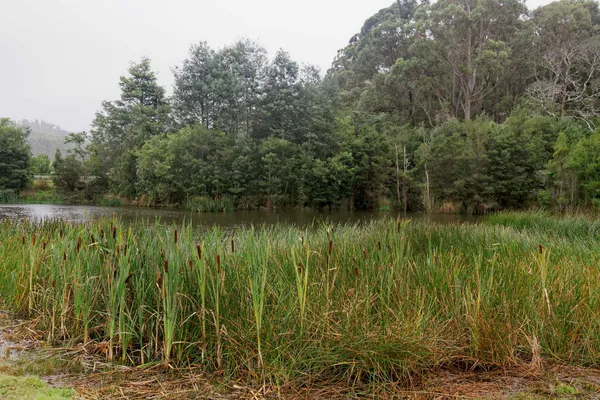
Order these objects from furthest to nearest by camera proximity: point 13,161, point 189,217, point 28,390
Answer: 1. point 13,161
2. point 189,217
3. point 28,390

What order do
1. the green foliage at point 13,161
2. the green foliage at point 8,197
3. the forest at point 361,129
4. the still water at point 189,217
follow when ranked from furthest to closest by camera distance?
the green foliage at point 13,161 → the green foliage at point 8,197 → the forest at point 361,129 → the still water at point 189,217

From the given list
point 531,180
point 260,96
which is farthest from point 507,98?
point 260,96

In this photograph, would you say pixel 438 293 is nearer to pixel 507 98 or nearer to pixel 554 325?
pixel 554 325

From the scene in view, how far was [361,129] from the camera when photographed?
31.8m

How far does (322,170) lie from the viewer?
28.5 m

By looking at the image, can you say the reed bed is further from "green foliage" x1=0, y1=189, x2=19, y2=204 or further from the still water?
"green foliage" x1=0, y1=189, x2=19, y2=204

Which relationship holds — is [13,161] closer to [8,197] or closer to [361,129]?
[8,197]

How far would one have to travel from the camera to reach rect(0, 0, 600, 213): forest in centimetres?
2725

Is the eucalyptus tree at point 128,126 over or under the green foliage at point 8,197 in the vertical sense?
over

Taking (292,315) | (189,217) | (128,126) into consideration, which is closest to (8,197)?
(128,126)

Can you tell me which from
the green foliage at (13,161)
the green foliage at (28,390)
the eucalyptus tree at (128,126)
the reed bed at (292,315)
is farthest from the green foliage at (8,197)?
the green foliage at (28,390)

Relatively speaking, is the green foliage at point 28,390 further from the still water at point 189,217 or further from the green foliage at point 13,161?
the green foliage at point 13,161

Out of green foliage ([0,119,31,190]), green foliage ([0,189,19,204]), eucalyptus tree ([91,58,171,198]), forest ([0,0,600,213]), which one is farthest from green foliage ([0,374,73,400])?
green foliage ([0,119,31,190])

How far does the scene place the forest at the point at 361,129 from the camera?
27250 millimetres
